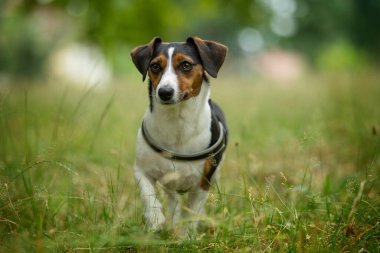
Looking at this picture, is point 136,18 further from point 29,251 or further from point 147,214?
point 29,251

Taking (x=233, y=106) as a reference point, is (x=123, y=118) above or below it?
above

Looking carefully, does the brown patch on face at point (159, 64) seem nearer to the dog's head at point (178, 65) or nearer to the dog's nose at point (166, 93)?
the dog's head at point (178, 65)

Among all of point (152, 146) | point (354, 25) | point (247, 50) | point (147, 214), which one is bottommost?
point (247, 50)

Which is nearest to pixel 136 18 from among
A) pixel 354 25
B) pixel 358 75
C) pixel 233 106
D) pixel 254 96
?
pixel 233 106

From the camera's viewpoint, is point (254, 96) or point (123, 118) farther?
point (254, 96)

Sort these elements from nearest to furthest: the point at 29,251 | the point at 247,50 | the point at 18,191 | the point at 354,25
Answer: the point at 29,251, the point at 18,191, the point at 354,25, the point at 247,50

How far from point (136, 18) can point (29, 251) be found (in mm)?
7136

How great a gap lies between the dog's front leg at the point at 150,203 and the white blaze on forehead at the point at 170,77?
644 mm

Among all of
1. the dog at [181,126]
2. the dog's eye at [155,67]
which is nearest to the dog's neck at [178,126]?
the dog at [181,126]

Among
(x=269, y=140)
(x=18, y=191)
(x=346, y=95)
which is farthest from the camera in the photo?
(x=346, y=95)

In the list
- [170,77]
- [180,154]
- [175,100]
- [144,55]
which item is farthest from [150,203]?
[144,55]

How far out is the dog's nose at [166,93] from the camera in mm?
3330

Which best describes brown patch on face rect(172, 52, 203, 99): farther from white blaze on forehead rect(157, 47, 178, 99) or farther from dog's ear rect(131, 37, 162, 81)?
dog's ear rect(131, 37, 162, 81)

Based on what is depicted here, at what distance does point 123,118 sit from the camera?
698cm
